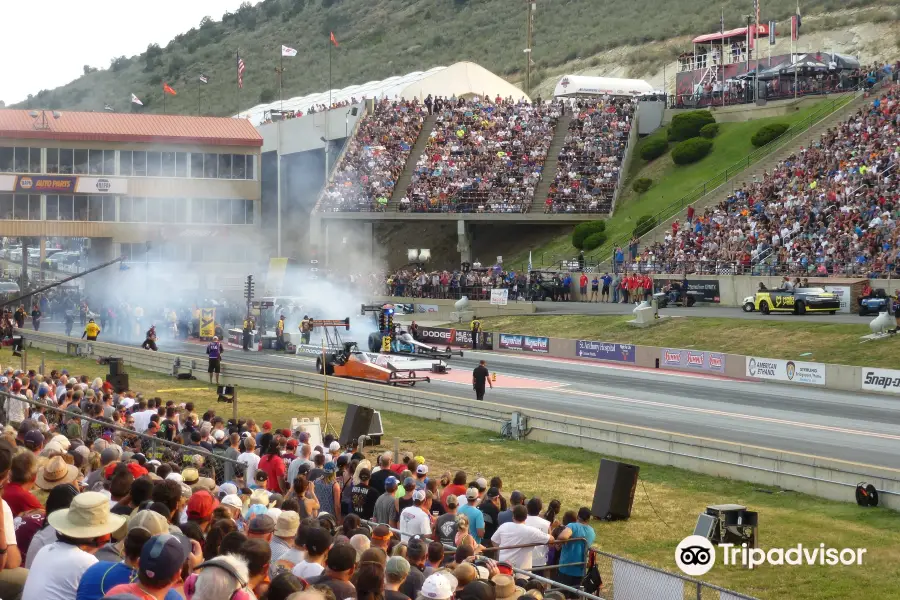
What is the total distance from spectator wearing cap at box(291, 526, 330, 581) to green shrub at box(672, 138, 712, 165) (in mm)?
64417

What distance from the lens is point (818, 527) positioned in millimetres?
18656

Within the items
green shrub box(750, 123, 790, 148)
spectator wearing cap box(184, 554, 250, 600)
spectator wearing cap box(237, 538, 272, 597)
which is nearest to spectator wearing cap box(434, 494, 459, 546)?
spectator wearing cap box(237, 538, 272, 597)

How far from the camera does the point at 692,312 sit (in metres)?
49.9

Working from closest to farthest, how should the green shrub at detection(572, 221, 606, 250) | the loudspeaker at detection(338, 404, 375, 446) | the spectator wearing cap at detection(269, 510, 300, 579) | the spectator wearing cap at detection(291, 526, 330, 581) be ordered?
the spectator wearing cap at detection(291, 526, 330, 581), the spectator wearing cap at detection(269, 510, 300, 579), the loudspeaker at detection(338, 404, 375, 446), the green shrub at detection(572, 221, 606, 250)

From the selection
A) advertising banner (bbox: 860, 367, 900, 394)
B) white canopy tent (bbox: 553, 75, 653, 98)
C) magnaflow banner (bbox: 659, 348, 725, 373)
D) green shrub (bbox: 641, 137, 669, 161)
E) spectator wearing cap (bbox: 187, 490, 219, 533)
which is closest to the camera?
spectator wearing cap (bbox: 187, 490, 219, 533)

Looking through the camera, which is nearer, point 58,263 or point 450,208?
point 450,208

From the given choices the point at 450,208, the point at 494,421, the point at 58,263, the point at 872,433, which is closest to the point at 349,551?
the point at 494,421

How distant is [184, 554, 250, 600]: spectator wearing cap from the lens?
21.0 ft

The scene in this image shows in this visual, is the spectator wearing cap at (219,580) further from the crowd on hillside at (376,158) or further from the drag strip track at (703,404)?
the crowd on hillside at (376,158)

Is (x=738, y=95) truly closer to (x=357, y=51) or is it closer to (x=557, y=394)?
(x=557, y=394)

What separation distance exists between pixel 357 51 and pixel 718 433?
14441cm

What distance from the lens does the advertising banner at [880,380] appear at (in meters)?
34.5

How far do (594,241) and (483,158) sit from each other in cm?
1184

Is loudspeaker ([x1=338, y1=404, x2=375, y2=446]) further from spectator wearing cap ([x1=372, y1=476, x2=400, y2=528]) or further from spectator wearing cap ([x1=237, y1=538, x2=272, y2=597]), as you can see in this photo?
spectator wearing cap ([x1=237, y1=538, x2=272, y2=597])
